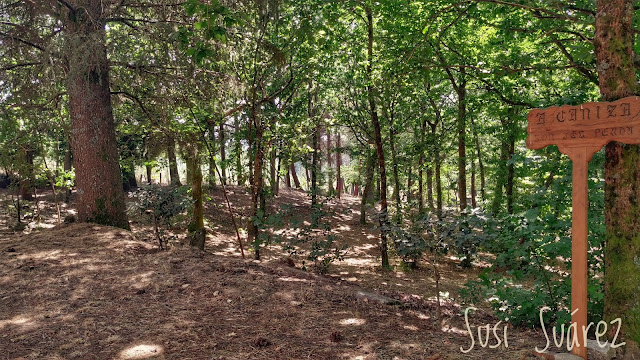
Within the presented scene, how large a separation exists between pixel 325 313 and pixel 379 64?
22.2 ft

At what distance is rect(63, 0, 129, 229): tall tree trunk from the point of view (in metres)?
7.79

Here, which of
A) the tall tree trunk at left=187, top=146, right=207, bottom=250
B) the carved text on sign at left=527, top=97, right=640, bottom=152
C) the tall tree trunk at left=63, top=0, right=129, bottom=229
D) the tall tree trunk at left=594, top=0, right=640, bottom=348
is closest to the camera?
the carved text on sign at left=527, top=97, right=640, bottom=152

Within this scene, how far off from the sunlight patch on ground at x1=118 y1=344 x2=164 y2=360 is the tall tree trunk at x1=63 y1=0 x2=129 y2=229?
16.6ft

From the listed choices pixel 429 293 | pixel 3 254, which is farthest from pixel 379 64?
pixel 3 254

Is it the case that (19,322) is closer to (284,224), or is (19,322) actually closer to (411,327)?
(284,224)

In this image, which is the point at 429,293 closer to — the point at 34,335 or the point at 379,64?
the point at 379,64

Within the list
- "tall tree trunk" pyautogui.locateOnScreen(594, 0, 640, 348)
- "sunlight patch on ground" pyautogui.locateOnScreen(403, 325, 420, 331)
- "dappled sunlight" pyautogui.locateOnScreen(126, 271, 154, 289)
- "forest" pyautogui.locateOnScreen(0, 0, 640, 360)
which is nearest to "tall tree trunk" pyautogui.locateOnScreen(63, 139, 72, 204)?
"forest" pyautogui.locateOnScreen(0, 0, 640, 360)

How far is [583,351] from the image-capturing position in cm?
332

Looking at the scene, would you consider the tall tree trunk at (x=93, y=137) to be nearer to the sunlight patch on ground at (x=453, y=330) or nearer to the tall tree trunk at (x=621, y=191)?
the sunlight patch on ground at (x=453, y=330)

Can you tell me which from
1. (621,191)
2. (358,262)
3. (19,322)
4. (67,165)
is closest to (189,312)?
(19,322)

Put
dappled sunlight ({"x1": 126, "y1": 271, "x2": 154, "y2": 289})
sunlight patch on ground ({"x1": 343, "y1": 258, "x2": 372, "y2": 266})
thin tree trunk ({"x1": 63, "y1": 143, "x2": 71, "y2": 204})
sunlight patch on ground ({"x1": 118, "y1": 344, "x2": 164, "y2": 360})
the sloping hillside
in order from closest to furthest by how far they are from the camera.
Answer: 1. sunlight patch on ground ({"x1": 118, "y1": 344, "x2": 164, "y2": 360})
2. the sloping hillside
3. dappled sunlight ({"x1": 126, "y1": 271, "x2": 154, "y2": 289})
4. sunlight patch on ground ({"x1": 343, "y1": 258, "x2": 372, "y2": 266})
5. thin tree trunk ({"x1": 63, "y1": 143, "x2": 71, "y2": 204})

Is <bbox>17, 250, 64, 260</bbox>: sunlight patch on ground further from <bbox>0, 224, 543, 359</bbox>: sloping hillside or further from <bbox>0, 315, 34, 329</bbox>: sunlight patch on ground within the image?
<bbox>0, 315, 34, 329</bbox>: sunlight patch on ground

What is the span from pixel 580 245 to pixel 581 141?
0.88m

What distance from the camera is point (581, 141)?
3385mm
